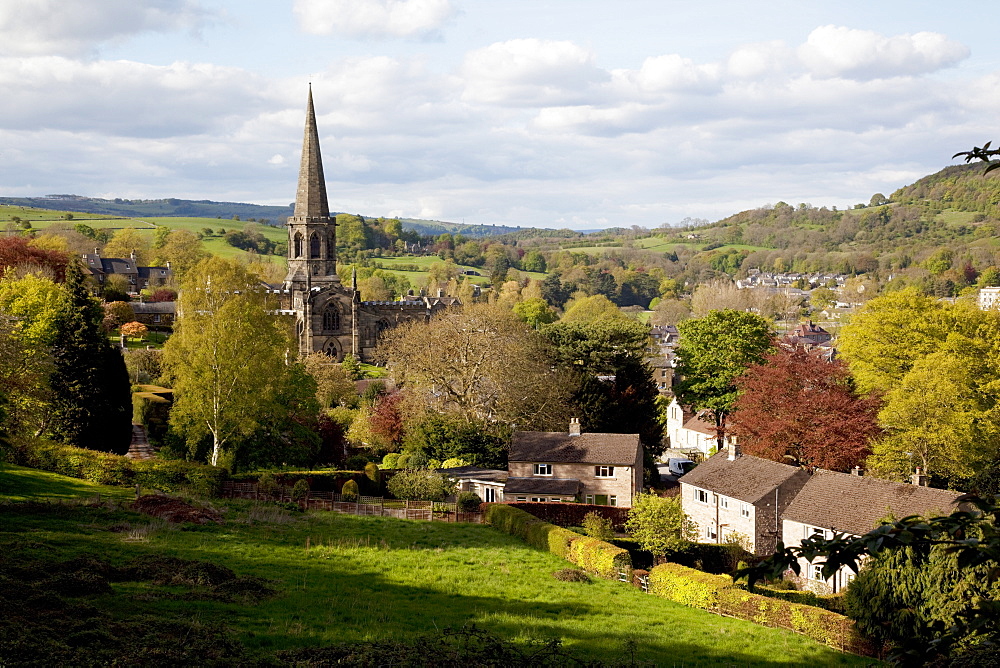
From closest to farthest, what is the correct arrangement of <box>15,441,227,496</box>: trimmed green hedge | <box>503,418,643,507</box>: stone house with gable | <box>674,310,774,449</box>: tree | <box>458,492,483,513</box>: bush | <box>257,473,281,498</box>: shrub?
<box>15,441,227,496</box>: trimmed green hedge
<box>257,473,281,498</box>: shrub
<box>458,492,483,513</box>: bush
<box>503,418,643,507</box>: stone house with gable
<box>674,310,774,449</box>: tree

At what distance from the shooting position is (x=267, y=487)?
40812mm

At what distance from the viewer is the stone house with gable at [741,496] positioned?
1527 inches

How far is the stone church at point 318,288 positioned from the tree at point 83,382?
183 ft

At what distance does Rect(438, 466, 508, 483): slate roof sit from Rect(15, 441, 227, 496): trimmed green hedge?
1418cm

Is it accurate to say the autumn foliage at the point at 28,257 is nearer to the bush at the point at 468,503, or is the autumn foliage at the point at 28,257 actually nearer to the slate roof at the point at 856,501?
the bush at the point at 468,503

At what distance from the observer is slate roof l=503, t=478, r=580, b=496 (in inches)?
1777

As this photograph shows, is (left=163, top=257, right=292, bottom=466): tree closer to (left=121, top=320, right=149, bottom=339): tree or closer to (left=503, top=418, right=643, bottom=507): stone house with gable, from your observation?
(left=503, top=418, right=643, bottom=507): stone house with gable

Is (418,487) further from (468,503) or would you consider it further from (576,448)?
(576,448)

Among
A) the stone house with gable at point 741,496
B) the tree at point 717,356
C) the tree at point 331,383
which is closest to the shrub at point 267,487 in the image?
the stone house with gable at point 741,496

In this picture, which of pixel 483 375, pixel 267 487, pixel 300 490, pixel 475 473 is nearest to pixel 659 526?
pixel 475 473

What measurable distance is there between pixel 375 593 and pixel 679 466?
42069mm

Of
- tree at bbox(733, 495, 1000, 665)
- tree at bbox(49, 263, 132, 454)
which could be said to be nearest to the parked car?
tree at bbox(733, 495, 1000, 665)

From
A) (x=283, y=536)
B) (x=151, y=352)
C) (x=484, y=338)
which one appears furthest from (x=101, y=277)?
(x=283, y=536)

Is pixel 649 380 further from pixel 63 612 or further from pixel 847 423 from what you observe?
pixel 63 612
